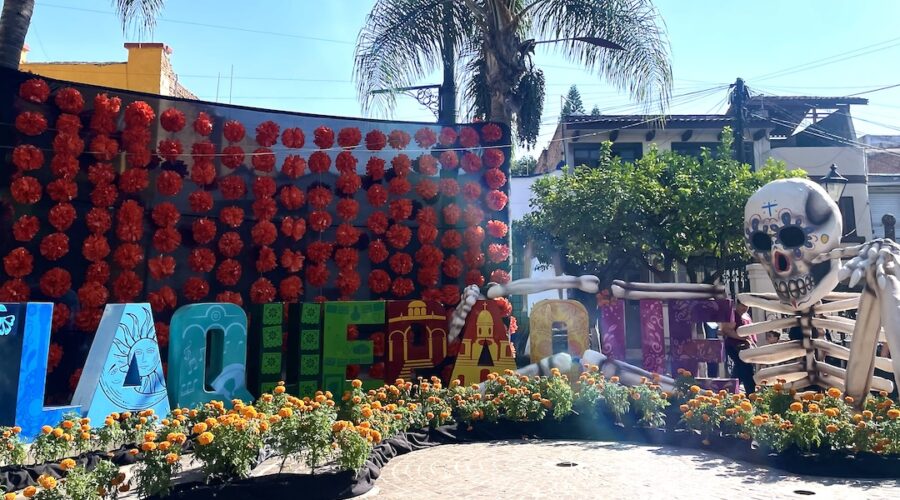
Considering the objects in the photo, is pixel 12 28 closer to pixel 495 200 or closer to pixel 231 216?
pixel 231 216

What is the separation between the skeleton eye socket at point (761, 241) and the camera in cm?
902

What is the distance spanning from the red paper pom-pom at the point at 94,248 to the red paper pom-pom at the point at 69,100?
2166 mm

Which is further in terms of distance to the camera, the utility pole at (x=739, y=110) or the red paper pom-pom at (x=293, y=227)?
the utility pole at (x=739, y=110)

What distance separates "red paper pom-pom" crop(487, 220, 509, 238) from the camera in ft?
45.7

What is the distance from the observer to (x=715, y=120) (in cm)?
2656

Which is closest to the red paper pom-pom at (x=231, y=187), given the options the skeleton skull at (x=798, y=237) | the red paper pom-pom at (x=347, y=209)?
the red paper pom-pom at (x=347, y=209)

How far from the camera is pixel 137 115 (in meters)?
11.4

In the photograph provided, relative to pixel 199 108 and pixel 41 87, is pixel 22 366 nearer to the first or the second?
pixel 41 87

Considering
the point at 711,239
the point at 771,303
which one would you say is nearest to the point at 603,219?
the point at 711,239

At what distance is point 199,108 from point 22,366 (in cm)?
614

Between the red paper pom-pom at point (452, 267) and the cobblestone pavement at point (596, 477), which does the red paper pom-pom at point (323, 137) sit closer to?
the red paper pom-pom at point (452, 267)

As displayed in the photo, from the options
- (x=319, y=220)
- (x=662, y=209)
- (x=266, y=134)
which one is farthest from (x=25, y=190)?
(x=662, y=209)

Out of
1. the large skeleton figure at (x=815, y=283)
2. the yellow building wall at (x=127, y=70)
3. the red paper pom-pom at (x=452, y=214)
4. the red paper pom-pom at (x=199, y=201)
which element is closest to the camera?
→ the large skeleton figure at (x=815, y=283)

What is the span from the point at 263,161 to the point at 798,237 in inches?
363
